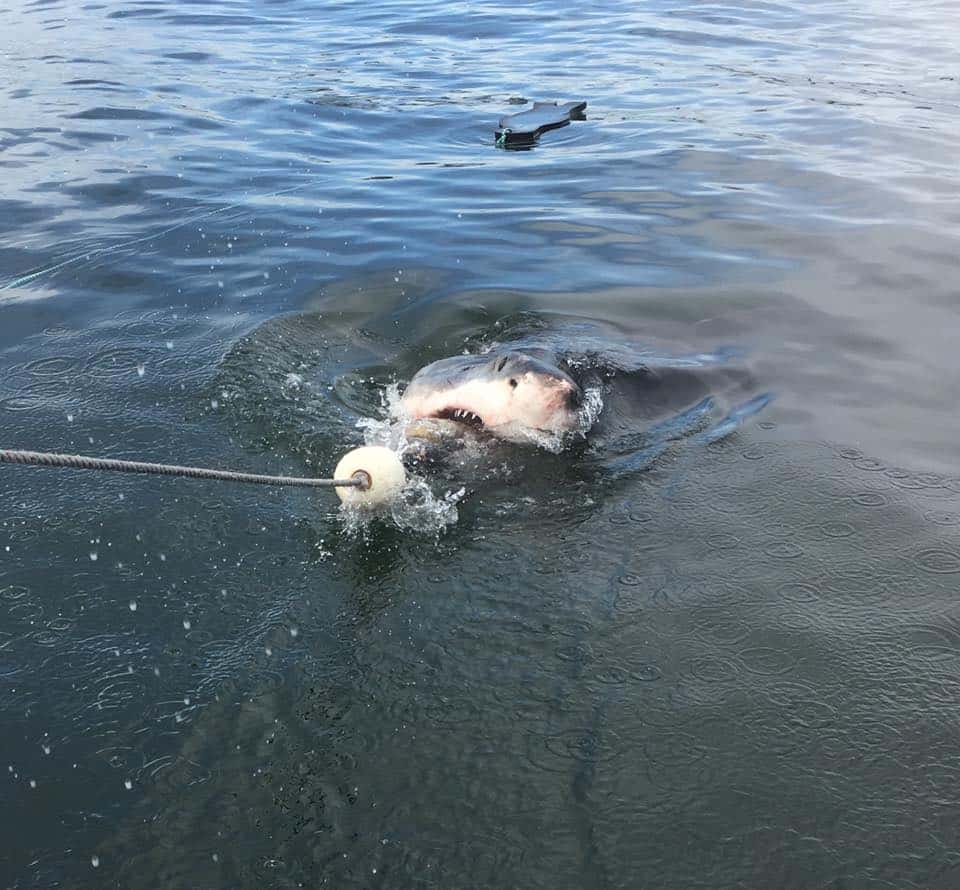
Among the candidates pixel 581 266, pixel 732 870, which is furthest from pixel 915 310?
pixel 732 870

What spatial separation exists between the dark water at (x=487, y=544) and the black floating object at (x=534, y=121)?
2.64 feet

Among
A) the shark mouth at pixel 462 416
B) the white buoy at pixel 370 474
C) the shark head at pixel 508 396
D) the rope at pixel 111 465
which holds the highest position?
the rope at pixel 111 465

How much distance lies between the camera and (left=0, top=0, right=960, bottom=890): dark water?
2.81 meters

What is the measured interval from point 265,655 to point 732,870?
5.32 feet

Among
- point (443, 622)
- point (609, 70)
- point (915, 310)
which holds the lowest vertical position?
point (609, 70)

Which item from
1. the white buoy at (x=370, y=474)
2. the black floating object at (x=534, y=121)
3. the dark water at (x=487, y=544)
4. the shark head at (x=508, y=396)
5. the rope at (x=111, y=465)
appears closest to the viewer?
the rope at (x=111, y=465)

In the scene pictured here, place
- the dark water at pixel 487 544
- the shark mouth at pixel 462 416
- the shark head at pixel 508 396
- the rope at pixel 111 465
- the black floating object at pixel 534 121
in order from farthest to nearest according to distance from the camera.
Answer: the black floating object at pixel 534 121, the shark mouth at pixel 462 416, the shark head at pixel 508 396, the dark water at pixel 487 544, the rope at pixel 111 465

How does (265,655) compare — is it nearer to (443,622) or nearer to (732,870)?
(443,622)

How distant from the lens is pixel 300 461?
4.73 metres

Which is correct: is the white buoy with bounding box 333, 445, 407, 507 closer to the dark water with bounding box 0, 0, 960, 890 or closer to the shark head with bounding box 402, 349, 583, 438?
the dark water with bounding box 0, 0, 960, 890

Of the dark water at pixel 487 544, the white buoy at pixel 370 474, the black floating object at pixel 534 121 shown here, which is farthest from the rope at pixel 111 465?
the black floating object at pixel 534 121

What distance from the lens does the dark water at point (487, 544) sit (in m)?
2.81

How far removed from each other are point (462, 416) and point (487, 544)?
107 centimetres

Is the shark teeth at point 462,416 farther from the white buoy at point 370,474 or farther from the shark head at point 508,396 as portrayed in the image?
the white buoy at point 370,474
